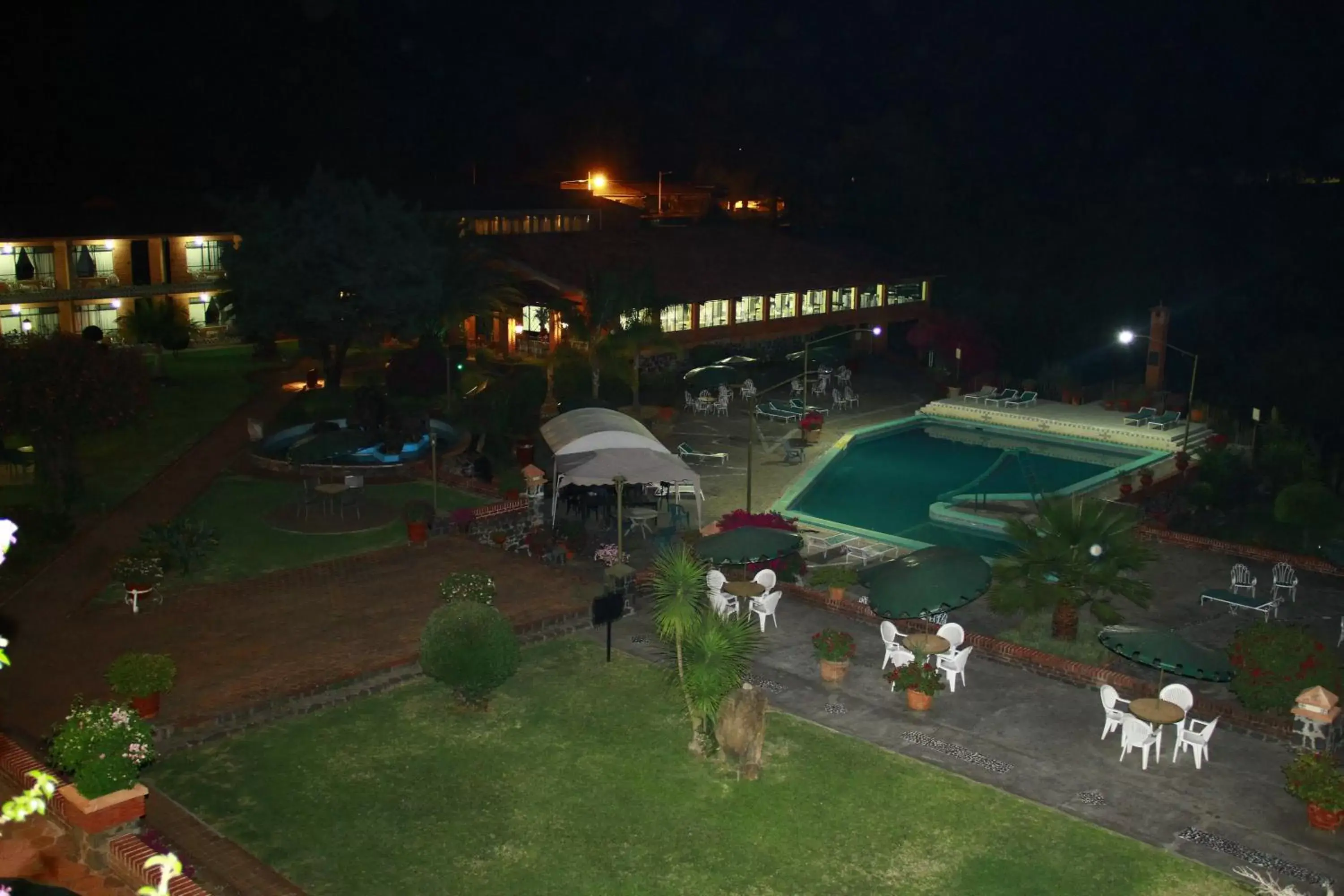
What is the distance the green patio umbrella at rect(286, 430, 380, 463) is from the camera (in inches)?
951

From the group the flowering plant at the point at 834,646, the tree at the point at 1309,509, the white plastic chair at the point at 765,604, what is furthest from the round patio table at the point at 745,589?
the tree at the point at 1309,509

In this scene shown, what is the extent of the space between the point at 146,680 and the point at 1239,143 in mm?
87517

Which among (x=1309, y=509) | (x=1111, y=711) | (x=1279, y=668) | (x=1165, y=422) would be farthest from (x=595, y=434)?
(x=1165, y=422)

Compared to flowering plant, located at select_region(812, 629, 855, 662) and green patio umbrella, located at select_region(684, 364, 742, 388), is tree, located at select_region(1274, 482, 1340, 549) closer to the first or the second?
flowering plant, located at select_region(812, 629, 855, 662)

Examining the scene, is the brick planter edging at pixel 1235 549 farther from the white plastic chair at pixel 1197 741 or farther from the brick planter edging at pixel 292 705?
the brick planter edging at pixel 292 705

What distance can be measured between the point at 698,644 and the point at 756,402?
72.9ft

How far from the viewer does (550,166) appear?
105312mm

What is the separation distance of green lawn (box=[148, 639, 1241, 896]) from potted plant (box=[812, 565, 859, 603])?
4.62 metres

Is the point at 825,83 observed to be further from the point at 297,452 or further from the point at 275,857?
the point at 275,857

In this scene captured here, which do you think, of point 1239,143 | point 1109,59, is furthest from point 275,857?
point 1109,59

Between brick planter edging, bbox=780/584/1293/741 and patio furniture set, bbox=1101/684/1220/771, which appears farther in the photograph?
brick planter edging, bbox=780/584/1293/741

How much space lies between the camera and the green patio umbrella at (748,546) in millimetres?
19438

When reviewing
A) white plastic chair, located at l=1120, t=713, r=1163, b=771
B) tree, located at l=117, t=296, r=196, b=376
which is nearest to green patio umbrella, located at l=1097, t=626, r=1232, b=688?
white plastic chair, located at l=1120, t=713, r=1163, b=771

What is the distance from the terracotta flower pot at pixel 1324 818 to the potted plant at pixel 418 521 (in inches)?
618
